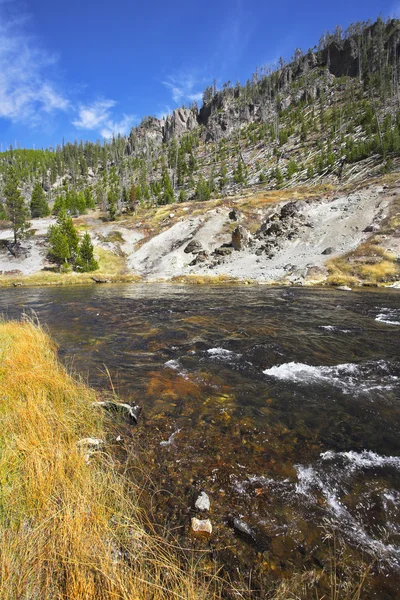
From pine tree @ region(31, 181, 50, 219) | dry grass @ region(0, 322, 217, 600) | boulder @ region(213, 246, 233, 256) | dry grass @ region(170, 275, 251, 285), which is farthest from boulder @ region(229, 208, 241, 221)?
pine tree @ region(31, 181, 50, 219)

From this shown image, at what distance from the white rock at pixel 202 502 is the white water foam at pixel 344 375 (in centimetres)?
514

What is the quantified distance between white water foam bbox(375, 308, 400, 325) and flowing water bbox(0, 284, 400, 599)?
0.72m

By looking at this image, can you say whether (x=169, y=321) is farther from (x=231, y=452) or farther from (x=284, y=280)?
(x=284, y=280)

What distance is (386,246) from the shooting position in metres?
38.5

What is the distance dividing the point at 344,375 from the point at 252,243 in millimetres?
46174

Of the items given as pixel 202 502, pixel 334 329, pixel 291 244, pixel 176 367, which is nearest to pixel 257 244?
pixel 291 244

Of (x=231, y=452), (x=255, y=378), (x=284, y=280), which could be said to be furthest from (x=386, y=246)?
(x=231, y=452)

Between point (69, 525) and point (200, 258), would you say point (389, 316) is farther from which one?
point (200, 258)

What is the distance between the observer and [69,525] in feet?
9.72

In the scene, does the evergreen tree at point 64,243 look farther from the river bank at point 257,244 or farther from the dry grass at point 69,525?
the dry grass at point 69,525

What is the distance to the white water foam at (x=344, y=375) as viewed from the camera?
8391mm

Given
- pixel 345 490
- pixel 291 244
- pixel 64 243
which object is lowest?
pixel 345 490

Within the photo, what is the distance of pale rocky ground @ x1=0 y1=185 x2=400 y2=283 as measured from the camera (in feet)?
139

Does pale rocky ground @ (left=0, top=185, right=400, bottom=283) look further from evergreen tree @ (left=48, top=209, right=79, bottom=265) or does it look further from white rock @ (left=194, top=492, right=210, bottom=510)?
white rock @ (left=194, top=492, right=210, bottom=510)
